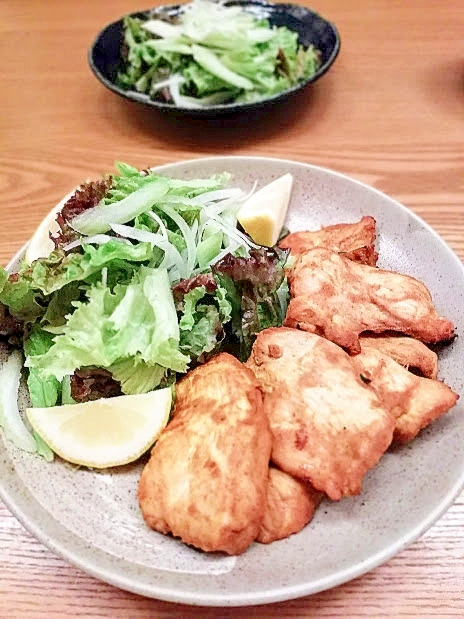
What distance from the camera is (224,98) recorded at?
3420 mm

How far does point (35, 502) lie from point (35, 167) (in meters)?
2.08

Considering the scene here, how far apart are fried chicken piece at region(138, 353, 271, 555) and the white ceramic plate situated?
7 centimetres

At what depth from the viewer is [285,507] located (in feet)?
Result: 5.14

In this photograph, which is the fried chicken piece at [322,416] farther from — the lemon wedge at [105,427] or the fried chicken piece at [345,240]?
the fried chicken piece at [345,240]

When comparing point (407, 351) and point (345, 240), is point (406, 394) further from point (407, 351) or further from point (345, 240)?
point (345, 240)

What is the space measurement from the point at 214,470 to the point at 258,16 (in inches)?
129

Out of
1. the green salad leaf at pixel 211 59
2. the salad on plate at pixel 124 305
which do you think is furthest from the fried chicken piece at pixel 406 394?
the green salad leaf at pixel 211 59

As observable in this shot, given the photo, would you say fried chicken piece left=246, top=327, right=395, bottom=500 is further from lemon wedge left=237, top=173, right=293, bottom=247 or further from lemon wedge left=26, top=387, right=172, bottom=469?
lemon wedge left=237, top=173, right=293, bottom=247

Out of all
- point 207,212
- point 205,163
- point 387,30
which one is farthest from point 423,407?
point 387,30

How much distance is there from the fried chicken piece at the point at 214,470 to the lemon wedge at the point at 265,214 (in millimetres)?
792

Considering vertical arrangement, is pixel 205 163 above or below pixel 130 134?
above

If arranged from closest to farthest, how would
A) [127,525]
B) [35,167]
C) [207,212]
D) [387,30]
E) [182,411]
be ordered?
[127,525] < [182,411] < [207,212] < [35,167] < [387,30]

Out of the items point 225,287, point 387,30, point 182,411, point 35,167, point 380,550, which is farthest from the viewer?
point 387,30

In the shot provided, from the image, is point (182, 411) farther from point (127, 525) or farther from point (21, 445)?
point (21, 445)
